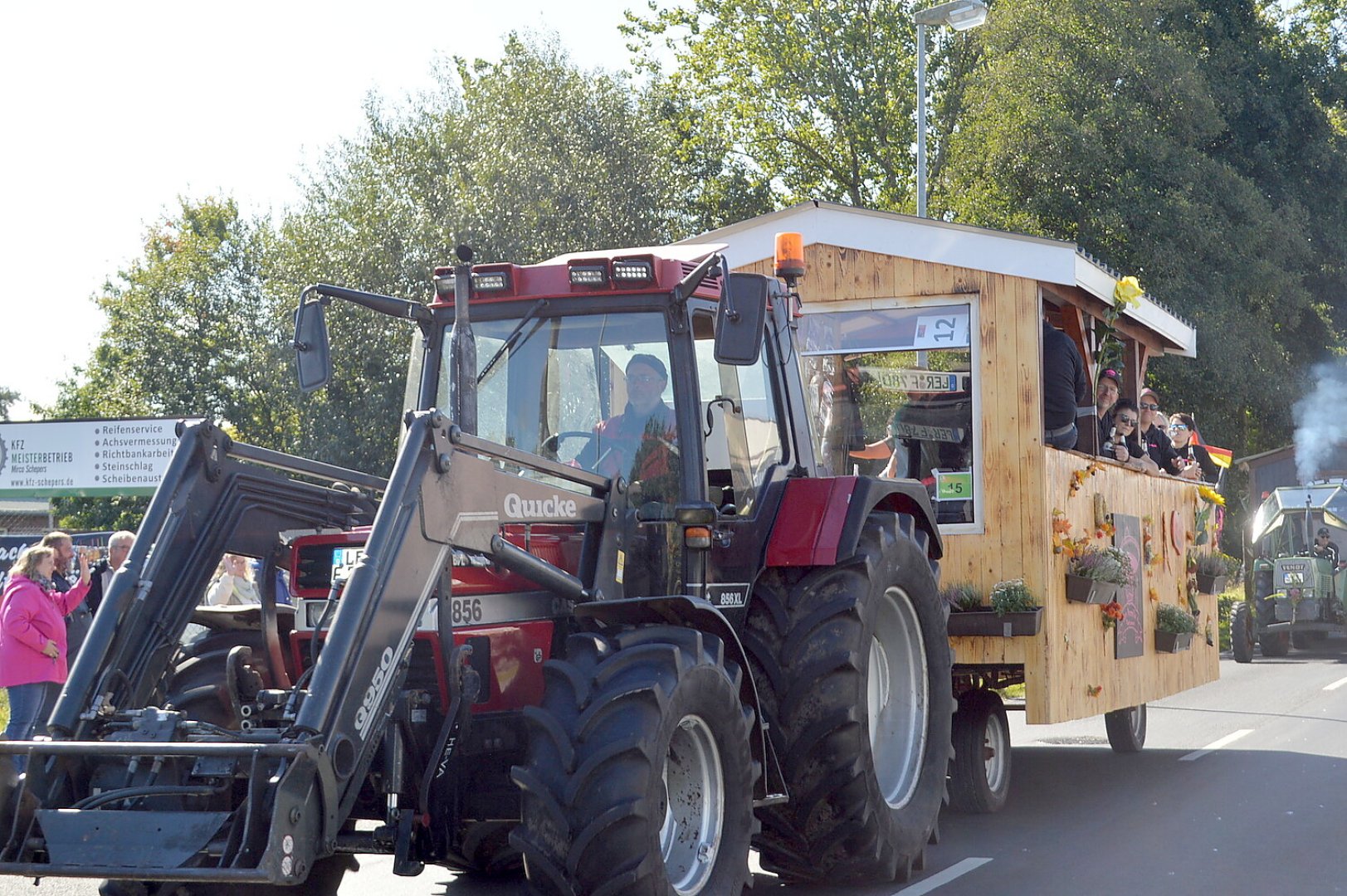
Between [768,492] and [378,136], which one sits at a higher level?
[378,136]

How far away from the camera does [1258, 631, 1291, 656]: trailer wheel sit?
2209cm

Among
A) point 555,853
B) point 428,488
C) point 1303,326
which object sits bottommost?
point 555,853

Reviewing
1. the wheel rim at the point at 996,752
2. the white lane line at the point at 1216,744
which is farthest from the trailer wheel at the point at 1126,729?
the wheel rim at the point at 996,752

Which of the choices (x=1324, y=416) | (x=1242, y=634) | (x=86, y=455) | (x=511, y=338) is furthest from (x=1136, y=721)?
(x=1324, y=416)

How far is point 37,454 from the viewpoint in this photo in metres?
24.1

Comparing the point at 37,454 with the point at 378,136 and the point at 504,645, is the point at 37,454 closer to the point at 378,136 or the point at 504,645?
the point at 378,136

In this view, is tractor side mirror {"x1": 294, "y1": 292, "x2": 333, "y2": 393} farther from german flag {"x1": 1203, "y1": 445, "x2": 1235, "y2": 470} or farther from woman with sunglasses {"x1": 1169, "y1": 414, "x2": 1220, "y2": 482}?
german flag {"x1": 1203, "y1": 445, "x2": 1235, "y2": 470}

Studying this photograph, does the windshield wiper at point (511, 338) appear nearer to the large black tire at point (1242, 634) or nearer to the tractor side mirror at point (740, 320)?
the tractor side mirror at point (740, 320)

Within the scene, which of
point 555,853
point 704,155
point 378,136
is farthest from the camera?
point 704,155

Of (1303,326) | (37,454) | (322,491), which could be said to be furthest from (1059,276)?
(1303,326)

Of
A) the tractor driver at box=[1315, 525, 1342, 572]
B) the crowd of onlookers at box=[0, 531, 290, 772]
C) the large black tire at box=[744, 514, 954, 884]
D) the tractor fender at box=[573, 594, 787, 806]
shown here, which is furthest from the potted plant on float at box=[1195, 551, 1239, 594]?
the tractor driver at box=[1315, 525, 1342, 572]

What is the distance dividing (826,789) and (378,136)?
26.1 metres

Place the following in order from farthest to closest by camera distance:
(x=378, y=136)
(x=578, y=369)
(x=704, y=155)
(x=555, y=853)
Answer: (x=704, y=155), (x=378, y=136), (x=578, y=369), (x=555, y=853)

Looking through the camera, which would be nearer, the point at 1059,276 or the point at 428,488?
the point at 428,488
